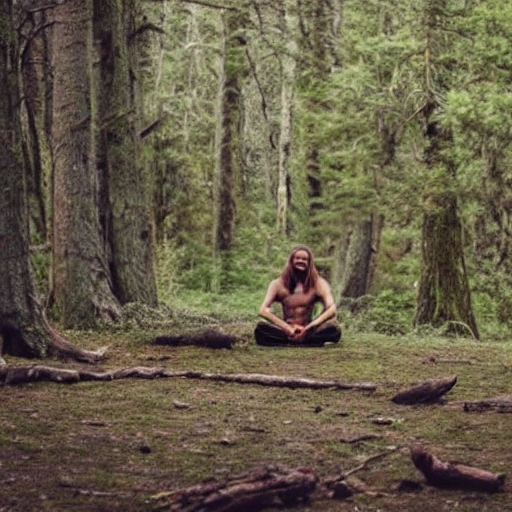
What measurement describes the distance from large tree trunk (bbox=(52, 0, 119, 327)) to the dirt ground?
117 inches

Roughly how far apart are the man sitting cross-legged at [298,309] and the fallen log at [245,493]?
280 inches

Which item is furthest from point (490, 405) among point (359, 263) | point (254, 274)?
point (254, 274)

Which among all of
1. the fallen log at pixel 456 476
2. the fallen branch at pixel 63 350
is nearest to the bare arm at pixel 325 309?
the fallen branch at pixel 63 350

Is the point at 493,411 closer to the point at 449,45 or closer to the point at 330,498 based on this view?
the point at 330,498

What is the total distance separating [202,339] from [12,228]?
312 cm

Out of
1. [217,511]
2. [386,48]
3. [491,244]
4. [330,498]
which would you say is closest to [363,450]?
[330,498]

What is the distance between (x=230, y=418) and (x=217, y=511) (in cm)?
270

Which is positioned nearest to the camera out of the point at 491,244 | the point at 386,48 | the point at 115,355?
the point at 115,355

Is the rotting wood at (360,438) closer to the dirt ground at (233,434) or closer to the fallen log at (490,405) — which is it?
the dirt ground at (233,434)

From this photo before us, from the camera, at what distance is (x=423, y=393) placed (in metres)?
8.67

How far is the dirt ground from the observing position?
5.66m

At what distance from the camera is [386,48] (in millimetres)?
17234

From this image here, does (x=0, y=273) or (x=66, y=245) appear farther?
(x=66, y=245)

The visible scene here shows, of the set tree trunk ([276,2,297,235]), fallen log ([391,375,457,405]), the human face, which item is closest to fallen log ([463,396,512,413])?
fallen log ([391,375,457,405])
